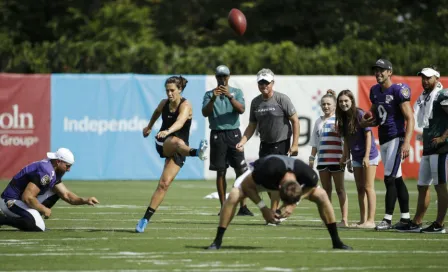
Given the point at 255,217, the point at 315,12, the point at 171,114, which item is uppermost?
the point at 315,12

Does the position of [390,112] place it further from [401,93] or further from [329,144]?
[329,144]

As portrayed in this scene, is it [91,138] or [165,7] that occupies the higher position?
[165,7]

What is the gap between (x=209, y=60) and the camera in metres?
30.0

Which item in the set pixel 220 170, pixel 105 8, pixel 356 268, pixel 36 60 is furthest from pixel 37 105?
pixel 105 8

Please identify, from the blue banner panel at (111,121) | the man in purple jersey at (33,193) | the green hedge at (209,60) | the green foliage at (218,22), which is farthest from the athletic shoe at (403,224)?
the green foliage at (218,22)

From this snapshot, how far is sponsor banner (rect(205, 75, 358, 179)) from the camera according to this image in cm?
2469

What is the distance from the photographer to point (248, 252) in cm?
1123

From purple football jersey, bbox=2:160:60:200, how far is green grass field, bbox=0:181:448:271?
466 mm

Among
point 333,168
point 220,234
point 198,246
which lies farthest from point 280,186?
point 333,168

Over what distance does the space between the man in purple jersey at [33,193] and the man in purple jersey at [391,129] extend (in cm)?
371

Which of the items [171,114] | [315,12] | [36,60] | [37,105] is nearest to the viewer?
[171,114]

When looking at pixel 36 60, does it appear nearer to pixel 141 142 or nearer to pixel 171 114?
pixel 141 142

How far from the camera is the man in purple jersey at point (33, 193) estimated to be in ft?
44.0

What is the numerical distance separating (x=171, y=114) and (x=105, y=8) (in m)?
28.5
